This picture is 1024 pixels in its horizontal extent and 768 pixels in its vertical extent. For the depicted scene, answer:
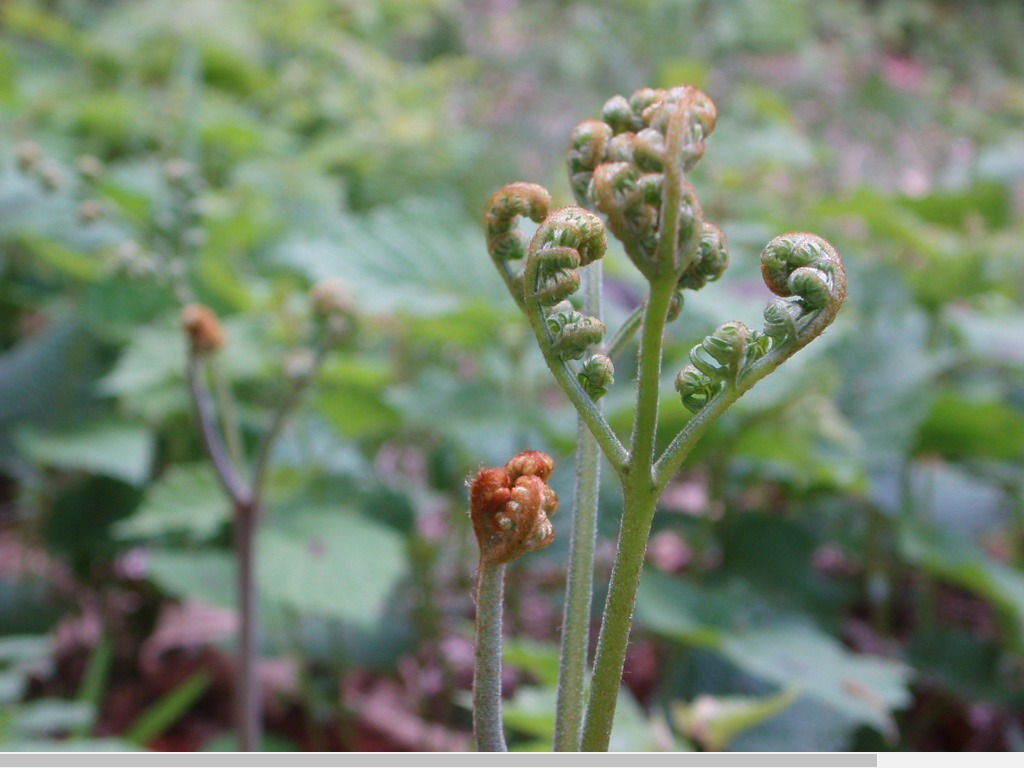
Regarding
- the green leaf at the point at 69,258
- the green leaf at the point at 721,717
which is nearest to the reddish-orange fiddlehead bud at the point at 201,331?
the green leaf at the point at 721,717

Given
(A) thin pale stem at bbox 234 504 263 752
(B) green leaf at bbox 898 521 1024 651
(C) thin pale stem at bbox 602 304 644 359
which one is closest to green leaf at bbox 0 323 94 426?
(A) thin pale stem at bbox 234 504 263 752

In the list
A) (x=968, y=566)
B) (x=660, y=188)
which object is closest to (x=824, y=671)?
(x=968, y=566)

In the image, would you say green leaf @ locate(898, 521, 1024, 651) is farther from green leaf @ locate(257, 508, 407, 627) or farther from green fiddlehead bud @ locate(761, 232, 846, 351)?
green fiddlehead bud @ locate(761, 232, 846, 351)

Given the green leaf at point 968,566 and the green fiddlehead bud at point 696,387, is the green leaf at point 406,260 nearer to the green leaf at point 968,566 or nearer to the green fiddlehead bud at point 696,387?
the green leaf at point 968,566

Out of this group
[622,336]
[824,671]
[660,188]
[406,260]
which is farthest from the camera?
[406,260]

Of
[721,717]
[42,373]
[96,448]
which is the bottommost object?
[721,717]

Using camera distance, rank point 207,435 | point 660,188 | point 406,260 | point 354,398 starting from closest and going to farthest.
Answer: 1. point 660,188
2. point 207,435
3. point 354,398
4. point 406,260

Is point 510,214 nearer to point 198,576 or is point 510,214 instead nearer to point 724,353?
point 724,353
